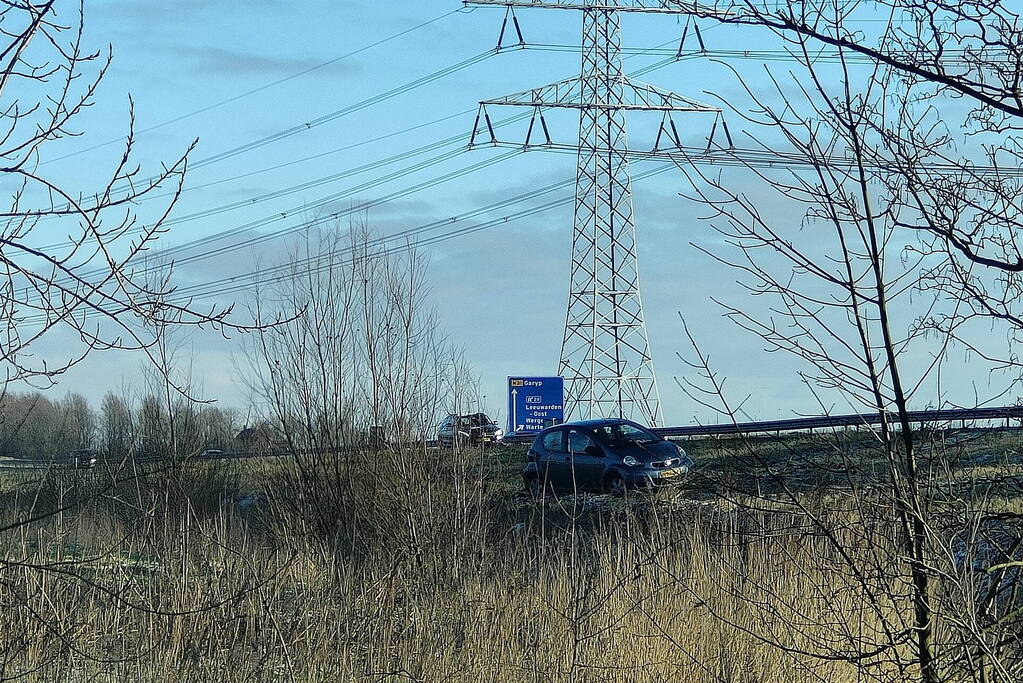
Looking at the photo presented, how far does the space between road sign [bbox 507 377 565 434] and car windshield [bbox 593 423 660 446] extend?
1103cm

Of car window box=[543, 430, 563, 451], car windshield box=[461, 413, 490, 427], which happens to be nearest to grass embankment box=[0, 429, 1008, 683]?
car windshield box=[461, 413, 490, 427]

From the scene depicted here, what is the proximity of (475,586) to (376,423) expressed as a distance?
6152 mm

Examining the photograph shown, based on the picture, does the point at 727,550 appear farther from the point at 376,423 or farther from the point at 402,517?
the point at 376,423

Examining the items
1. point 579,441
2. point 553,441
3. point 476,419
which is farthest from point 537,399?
point 476,419

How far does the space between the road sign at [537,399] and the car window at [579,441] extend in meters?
11.0

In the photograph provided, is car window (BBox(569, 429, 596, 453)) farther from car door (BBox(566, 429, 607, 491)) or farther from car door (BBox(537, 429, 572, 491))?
car door (BBox(537, 429, 572, 491))

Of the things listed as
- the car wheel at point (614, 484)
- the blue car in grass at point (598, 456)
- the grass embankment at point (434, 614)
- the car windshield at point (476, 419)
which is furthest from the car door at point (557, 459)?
the grass embankment at point (434, 614)

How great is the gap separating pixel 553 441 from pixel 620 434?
1.51 metres

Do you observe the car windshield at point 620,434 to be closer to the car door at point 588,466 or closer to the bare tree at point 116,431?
the car door at point 588,466

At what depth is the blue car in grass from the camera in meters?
20.2

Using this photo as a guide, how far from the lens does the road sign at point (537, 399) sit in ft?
108

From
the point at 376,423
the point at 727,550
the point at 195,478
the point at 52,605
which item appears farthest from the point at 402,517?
the point at 195,478

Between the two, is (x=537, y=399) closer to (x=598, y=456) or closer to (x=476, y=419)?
(x=598, y=456)

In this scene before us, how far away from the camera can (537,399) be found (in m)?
33.1
